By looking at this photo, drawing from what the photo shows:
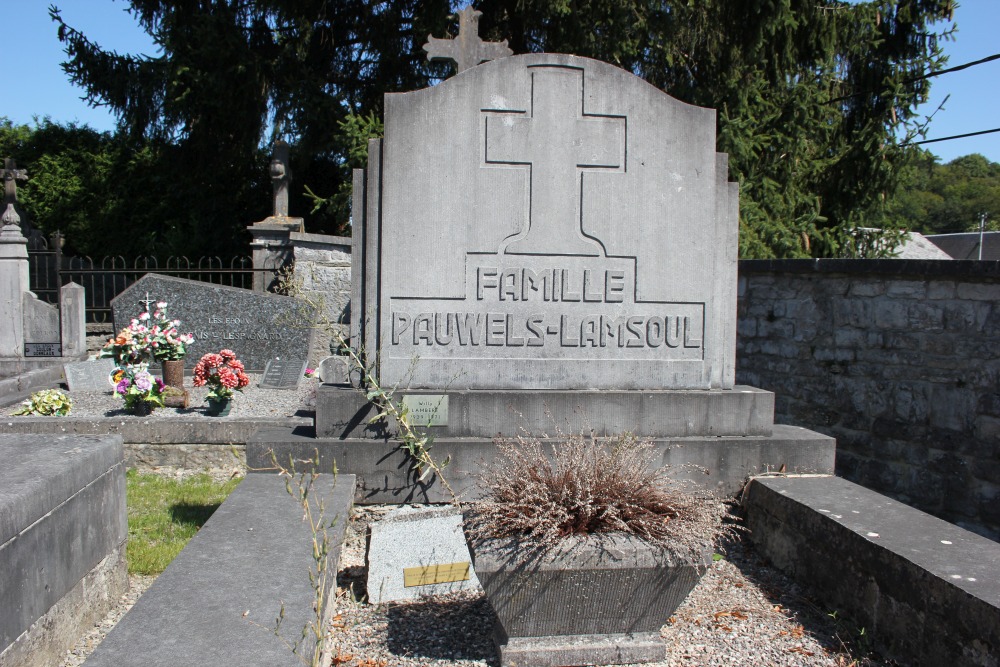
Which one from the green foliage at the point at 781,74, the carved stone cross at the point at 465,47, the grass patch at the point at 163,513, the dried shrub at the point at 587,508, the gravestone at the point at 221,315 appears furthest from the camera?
the green foliage at the point at 781,74

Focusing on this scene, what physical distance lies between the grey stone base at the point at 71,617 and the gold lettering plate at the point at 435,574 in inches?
49.5

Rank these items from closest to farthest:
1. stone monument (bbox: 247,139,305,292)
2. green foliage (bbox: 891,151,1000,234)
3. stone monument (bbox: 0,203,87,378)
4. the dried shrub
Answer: the dried shrub → stone monument (bbox: 0,203,87,378) → stone monument (bbox: 247,139,305,292) → green foliage (bbox: 891,151,1000,234)

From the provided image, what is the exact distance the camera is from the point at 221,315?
351 inches

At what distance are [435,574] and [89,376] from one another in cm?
612

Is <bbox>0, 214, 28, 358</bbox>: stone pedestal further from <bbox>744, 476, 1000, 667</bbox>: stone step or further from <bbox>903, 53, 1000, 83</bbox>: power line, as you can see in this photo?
<bbox>903, 53, 1000, 83</bbox>: power line

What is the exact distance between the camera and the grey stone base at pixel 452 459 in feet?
13.9

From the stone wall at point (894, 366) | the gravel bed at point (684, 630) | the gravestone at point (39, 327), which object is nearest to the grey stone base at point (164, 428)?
the gravel bed at point (684, 630)

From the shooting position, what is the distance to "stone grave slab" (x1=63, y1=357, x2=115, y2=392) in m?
8.10

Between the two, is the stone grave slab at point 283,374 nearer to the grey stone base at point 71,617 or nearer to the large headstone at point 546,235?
the large headstone at point 546,235

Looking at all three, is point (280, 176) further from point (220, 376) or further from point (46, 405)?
point (46, 405)

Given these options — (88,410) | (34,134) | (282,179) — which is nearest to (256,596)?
(88,410)

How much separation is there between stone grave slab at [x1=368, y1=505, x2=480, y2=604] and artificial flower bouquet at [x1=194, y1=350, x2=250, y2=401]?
3.43 m

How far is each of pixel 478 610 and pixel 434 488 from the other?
1112mm

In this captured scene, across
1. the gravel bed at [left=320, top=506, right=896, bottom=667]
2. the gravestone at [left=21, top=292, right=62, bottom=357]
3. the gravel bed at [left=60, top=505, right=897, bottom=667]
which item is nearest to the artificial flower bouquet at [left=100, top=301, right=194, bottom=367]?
the gravestone at [left=21, top=292, right=62, bottom=357]
